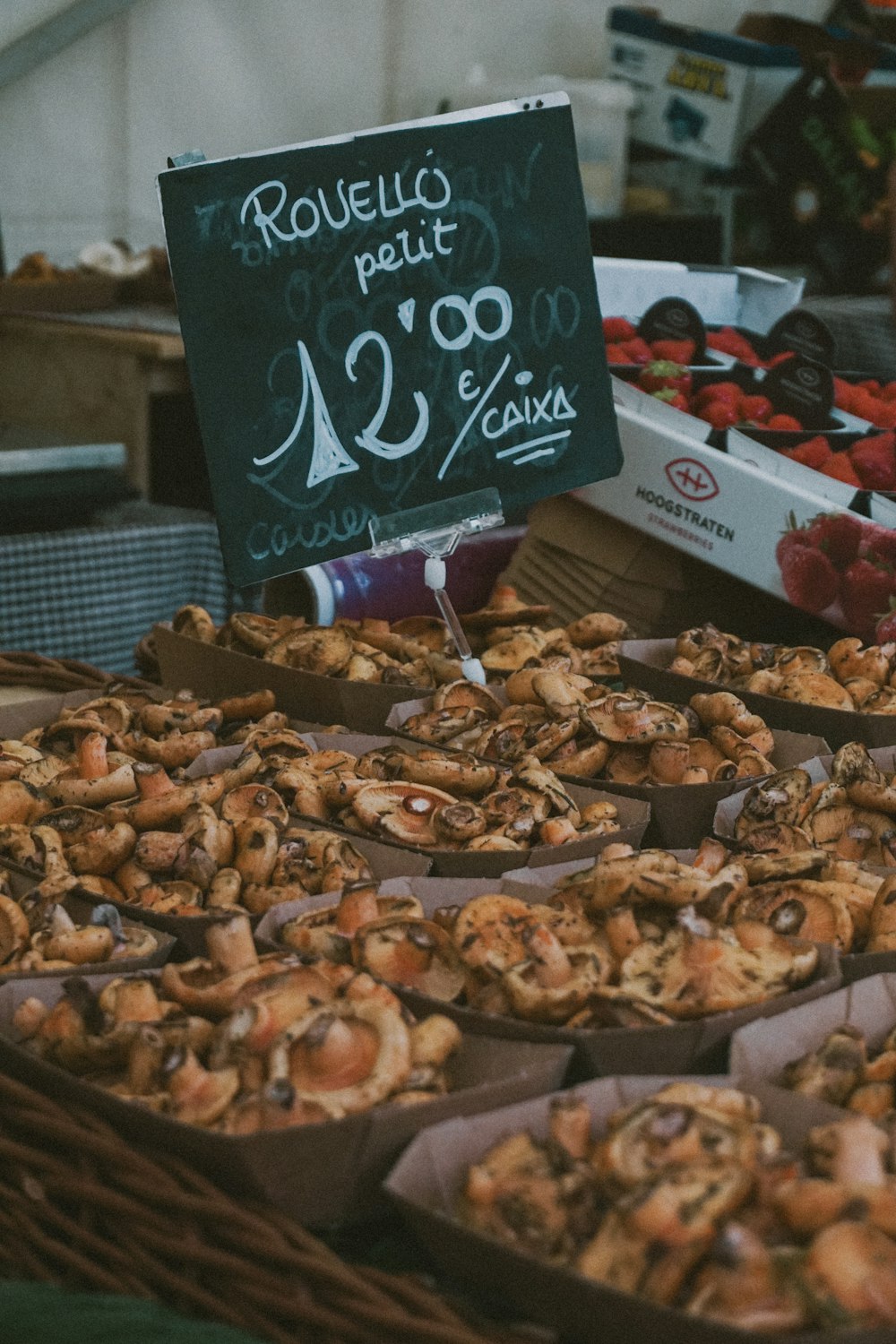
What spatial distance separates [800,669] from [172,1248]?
1.22 meters

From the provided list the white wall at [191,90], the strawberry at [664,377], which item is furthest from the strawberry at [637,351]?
the white wall at [191,90]

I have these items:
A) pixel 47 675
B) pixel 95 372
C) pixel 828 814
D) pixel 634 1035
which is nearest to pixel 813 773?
pixel 828 814

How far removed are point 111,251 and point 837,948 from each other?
4.56m

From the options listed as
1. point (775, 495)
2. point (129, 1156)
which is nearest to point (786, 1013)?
point (129, 1156)

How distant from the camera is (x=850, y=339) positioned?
435cm

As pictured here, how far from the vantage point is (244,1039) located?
1044mm

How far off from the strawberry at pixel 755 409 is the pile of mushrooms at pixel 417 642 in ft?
2.20

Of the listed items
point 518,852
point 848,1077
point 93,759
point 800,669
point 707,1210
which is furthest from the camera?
point 800,669

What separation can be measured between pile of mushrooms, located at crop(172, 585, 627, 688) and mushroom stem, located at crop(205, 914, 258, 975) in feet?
2.45

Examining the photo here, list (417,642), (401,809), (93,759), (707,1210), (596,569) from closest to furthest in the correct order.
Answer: (707,1210), (401,809), (93,759), (417,642), (596,569)

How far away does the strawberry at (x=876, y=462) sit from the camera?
96.3 inches

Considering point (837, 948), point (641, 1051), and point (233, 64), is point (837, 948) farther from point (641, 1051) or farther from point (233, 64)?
point (233, 64)

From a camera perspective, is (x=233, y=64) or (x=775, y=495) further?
(x=233, y=64)

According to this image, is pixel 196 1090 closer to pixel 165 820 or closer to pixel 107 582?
pixel 165 820
